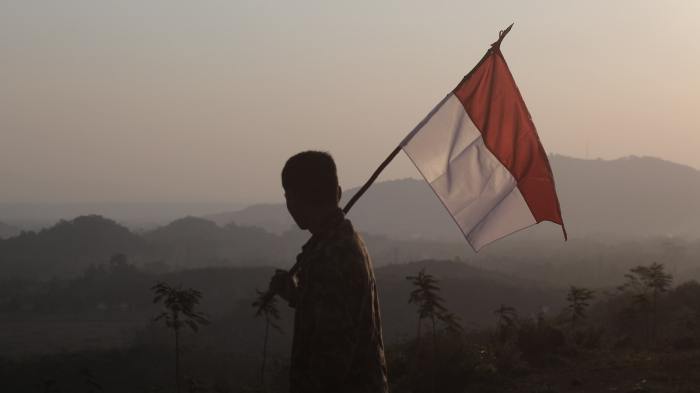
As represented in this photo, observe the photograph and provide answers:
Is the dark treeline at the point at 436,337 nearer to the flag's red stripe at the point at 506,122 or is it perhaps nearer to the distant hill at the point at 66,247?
the flag's red stripe at the point at 506,122

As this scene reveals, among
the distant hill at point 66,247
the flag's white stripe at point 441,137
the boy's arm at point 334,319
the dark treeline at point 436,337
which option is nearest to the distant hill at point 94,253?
the distant hill at point 66,247

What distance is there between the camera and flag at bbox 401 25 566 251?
6.35 meters

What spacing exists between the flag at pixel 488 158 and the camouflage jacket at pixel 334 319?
2.65 metres

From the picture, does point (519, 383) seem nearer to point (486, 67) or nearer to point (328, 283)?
point (486, 67)

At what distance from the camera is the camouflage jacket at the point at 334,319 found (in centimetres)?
363

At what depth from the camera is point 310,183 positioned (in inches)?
151

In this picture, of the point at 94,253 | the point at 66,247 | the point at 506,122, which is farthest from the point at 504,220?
the point at 66,247

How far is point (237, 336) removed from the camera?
7406cm

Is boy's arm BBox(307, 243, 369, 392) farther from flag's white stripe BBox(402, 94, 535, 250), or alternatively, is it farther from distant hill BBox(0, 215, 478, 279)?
distant hill BBox(0, 215, 478, 279)

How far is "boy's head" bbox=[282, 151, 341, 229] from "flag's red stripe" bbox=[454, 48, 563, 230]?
294 cm

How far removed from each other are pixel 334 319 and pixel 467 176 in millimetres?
3180

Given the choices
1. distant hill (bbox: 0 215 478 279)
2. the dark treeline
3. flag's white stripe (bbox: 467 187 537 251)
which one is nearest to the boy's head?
flag's white stripe (bbox: 467 187 537 251)

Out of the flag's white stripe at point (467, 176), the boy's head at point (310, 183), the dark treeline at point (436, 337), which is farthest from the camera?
the dark treeline at point (436, 337)

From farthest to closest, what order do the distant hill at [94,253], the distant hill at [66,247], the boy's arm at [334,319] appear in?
1. the distant hill at [94,253]
2. the distant hill at [66,247]
3. the boy's arm at [334,319]
